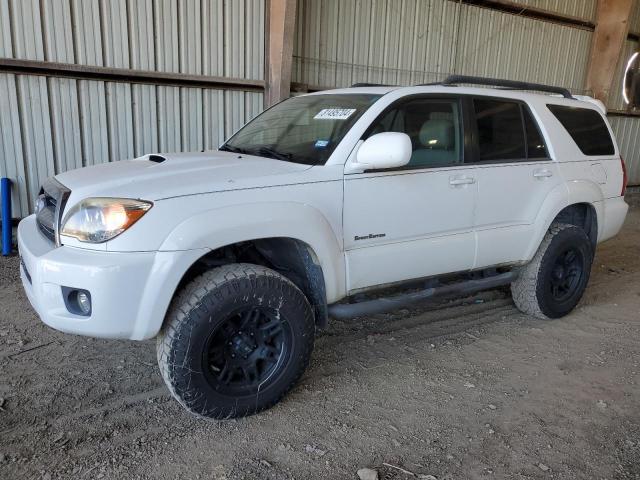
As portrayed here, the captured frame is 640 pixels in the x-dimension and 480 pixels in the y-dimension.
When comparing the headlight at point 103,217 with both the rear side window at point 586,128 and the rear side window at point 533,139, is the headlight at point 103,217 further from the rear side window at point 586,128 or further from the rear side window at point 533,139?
the rear side window at point 586,128

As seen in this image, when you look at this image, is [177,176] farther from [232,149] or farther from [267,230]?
[232,149]

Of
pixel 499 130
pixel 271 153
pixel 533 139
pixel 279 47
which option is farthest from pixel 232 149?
pixel 279 47

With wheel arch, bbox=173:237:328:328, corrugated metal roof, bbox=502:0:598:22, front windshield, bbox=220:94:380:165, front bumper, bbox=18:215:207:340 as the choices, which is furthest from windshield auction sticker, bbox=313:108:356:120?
corrugated metal roof, bbox=502:0:598:22

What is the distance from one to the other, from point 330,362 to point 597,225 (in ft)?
8.81

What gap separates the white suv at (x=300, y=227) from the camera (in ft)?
8.14

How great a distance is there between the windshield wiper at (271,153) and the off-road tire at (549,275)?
222 cm

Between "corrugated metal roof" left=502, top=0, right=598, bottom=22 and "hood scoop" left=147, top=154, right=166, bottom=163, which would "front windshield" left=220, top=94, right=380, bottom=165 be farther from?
"corrugated metal roof" left=502, top=0, right=598, bottom=22

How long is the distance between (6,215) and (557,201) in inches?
213

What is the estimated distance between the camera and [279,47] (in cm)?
677

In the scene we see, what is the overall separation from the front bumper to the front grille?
0.18 m

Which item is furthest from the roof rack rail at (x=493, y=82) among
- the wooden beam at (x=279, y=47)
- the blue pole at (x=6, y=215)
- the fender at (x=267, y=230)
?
the blue pole at (x=6, y=215)

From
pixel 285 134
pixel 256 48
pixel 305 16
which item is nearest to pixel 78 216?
pixel 285 134

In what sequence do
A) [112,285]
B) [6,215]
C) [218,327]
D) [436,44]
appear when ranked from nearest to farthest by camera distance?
[112,285], [218,327], [6,215], [436,44]

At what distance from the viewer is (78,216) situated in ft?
8.34
